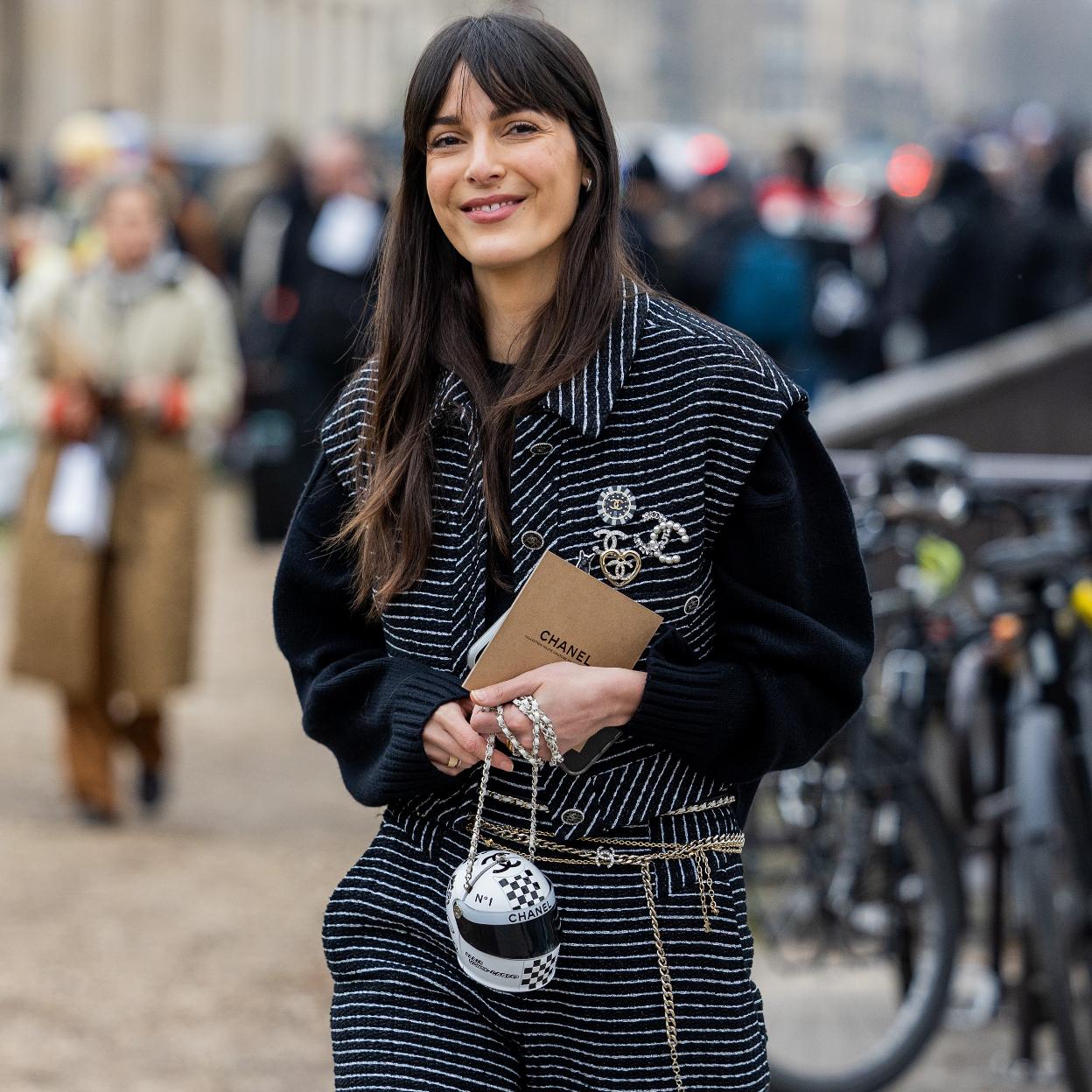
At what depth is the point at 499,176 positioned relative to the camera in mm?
2635

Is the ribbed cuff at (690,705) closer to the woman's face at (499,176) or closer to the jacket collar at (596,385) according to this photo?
the jacket collar at (596,385)

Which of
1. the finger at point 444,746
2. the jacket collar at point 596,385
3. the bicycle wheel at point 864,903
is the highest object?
the jacket collar at point 596,385

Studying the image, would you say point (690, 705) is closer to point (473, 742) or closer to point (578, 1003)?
point (473, 742)

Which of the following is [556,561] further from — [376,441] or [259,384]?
[259,384]

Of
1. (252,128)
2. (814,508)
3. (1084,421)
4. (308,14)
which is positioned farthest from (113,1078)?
(308,14)

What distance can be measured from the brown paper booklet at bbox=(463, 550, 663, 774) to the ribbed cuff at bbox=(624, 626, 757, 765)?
0.04 meters

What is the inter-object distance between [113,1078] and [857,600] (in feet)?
9.90

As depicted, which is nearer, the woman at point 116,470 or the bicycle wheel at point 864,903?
the bicycle wheel at point 864,903

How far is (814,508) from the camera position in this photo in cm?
267

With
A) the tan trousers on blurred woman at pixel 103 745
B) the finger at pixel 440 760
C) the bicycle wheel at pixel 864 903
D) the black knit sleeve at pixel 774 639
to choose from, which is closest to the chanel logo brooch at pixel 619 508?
the black knit sleeve at pixel 774 639

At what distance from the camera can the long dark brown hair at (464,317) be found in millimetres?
2625

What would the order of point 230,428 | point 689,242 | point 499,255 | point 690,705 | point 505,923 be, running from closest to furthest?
point 505,923
point 690,705
point 499,255
point 689,242
point 230,428

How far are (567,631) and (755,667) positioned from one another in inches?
9.7

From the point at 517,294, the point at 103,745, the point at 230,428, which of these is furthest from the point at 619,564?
the point at 230,428
